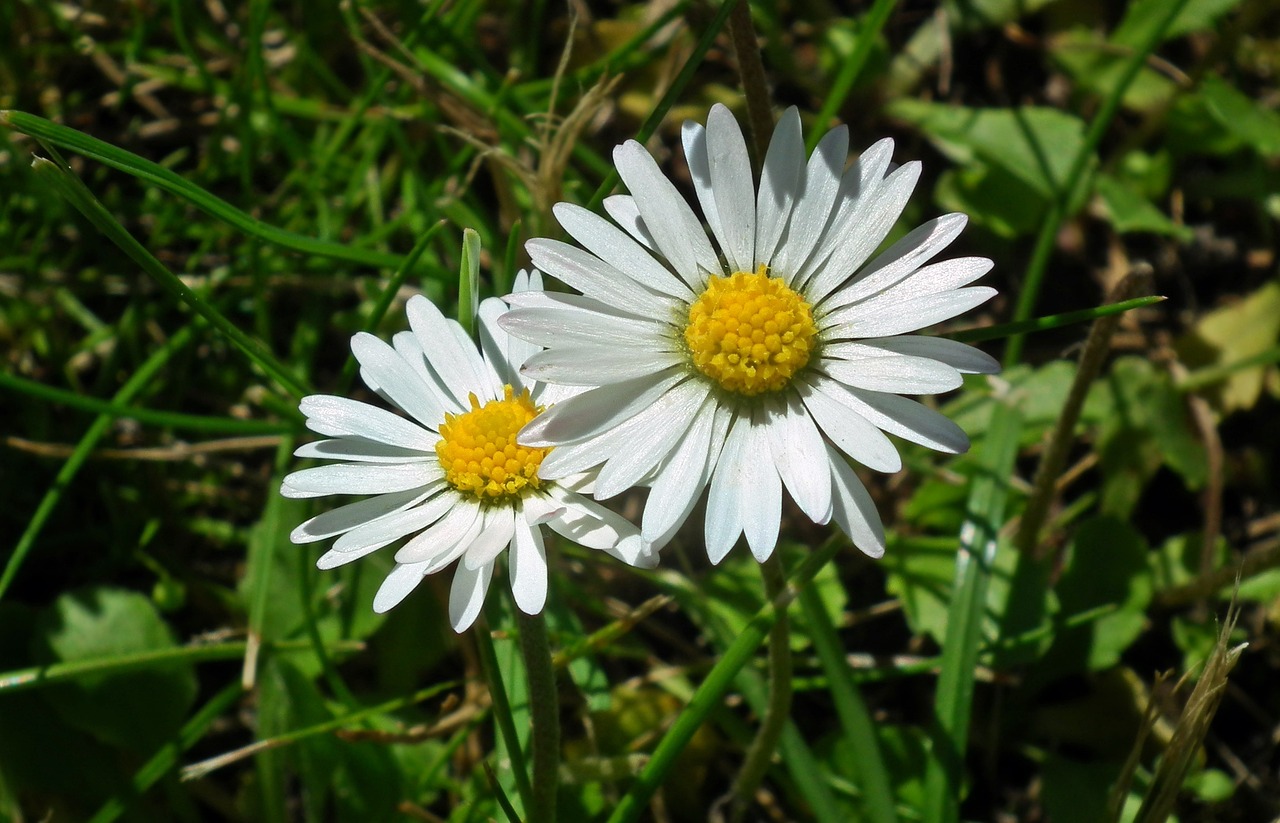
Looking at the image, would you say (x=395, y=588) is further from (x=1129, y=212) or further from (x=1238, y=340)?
A: (x=1238, y=340)

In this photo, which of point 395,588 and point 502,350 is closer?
point 395,588

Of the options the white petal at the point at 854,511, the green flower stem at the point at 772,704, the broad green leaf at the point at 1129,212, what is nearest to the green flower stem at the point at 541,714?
the green flower stem at the point at 772,704

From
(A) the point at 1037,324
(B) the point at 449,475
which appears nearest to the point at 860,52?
(A) the point at 1037,324

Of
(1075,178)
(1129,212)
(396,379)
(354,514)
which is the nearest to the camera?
(354,514)

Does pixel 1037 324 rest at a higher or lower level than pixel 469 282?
lower

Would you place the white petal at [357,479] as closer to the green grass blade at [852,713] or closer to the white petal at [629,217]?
the white petal at [629,217]

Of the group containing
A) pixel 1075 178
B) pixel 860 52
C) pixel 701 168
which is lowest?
pixel 701 168

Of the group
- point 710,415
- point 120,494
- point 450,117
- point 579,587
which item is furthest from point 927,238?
point 120,494

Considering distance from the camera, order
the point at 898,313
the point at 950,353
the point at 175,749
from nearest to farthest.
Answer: the point at 950,353
the point at 898,313
the point at 175,749
